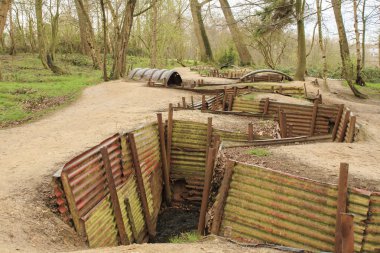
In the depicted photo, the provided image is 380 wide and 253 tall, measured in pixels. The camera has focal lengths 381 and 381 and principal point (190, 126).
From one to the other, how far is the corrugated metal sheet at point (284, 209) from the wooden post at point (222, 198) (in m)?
0.07

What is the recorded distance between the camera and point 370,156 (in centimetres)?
820

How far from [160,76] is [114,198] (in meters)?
15.7

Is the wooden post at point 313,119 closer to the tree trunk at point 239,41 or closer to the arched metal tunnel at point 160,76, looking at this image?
the arched metal tunnel at point 160,76

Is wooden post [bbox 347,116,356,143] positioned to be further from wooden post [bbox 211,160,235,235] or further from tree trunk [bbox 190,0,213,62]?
tree trunk [bbox 190,0,213,62]

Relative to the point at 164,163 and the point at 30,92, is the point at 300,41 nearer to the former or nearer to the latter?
the point at 30,92

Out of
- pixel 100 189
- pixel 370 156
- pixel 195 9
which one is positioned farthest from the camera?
pixel 195 9

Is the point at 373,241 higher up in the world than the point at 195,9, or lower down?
lower down

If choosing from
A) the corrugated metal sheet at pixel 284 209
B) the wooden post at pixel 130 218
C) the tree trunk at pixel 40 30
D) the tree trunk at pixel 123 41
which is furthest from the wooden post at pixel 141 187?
the tree trunk at pixel 40 30

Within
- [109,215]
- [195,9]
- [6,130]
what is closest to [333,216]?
[109,215]

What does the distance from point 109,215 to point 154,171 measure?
10.8 ft

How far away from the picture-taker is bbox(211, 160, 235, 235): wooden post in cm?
664

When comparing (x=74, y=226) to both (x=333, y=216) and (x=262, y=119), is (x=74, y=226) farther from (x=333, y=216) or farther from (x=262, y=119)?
(x=262, y=119)

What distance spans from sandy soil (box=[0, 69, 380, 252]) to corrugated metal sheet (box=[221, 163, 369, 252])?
4.05 feet

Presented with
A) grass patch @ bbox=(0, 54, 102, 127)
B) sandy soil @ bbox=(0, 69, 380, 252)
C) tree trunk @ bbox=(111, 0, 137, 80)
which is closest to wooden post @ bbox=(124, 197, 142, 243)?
sandy soil @ bbox=(0, 69, 380, 252)
